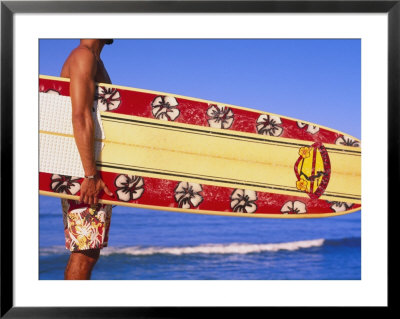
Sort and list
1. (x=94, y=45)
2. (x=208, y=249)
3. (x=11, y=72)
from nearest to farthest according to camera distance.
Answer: (x=11, y=72), (x=94, y=45), (x=208, y=249)

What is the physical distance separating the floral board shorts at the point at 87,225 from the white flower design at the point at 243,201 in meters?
0.57

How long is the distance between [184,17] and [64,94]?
24.1 inches

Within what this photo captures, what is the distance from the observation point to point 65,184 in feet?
7.68

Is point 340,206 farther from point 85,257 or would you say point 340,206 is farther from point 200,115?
point 85,257

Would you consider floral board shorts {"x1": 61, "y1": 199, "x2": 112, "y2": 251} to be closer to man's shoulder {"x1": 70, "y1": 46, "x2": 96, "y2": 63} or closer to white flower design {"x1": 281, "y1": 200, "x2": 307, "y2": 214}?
man's shoulder {"x1": 70, "y1": 46, "x2": 96, "y2": 63}

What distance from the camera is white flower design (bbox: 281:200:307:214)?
241cm

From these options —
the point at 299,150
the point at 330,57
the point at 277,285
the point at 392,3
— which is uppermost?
the point at 392,3

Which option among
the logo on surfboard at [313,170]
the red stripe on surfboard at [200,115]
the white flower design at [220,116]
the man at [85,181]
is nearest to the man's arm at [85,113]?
the man at [85,181]

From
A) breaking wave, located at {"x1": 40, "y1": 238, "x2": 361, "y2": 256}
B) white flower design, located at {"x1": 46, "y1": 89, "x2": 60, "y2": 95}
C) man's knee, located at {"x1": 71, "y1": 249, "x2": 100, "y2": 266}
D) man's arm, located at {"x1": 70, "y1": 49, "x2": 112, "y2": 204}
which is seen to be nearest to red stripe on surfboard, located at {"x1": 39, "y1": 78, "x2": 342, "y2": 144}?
man's arm, located at {"x1": 70, "y1": 49, "x2": 112, "y2": 204}

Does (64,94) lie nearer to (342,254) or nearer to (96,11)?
(96,11)

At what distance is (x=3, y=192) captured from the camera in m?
2.15

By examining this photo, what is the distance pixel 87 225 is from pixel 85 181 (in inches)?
7.8

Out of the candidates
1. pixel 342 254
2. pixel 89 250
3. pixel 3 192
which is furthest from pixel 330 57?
pixel 3 192

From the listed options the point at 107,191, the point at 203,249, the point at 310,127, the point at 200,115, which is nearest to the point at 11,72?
the point at 107,191
